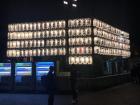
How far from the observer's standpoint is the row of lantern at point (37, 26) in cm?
3891

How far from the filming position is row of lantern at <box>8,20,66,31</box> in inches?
1532

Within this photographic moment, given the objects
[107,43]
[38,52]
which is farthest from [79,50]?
[38,52]

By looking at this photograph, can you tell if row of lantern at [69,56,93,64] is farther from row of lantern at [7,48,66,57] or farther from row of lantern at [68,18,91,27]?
row of lantern at [68,18,91,27]

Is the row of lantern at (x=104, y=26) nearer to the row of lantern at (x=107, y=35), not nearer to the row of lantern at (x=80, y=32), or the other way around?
the row of lantern at (x=107, y=35)

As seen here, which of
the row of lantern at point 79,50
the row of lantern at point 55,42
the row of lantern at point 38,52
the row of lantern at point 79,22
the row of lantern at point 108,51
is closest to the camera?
the row of lantern at point 79,50

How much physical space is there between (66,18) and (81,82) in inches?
656

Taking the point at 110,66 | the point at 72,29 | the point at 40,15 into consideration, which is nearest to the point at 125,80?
the point at 110,66

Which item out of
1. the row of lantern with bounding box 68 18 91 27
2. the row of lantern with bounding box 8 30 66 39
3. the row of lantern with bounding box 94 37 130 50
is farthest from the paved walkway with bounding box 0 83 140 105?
the row of lantern with bounding box 8 30 66 39

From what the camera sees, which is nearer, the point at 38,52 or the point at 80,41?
the point at 80,41

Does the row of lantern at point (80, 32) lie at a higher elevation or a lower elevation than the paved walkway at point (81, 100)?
higher

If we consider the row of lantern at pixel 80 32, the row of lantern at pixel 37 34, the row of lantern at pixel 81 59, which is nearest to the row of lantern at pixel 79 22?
the row of lantern at pixel 80 32

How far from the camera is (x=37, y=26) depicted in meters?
40.1

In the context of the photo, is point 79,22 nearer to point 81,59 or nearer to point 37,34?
point 81,59

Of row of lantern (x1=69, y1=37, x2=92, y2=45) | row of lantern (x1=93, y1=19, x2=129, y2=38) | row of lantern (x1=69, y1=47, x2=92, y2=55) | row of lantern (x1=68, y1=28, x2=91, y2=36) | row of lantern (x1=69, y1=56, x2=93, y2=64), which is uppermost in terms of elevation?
row of lantern (x1=93, y1=19, x2=129, y2=38)
